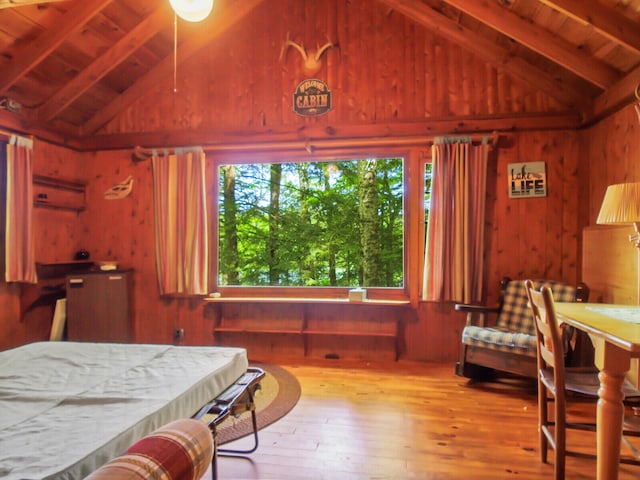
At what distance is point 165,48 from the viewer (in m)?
3.75

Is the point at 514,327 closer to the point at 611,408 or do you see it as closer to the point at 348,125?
the point at 611,408

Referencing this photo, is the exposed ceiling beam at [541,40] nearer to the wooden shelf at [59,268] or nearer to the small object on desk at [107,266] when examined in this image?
the small object on desk at [107,266]

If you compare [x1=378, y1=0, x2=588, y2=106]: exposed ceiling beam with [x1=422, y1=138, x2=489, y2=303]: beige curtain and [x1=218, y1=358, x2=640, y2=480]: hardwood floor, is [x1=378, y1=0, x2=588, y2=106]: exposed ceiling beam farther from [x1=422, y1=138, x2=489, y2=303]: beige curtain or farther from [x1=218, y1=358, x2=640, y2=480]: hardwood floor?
[x1=218, y1=358, x2=640, y2=480]: hardwood floor

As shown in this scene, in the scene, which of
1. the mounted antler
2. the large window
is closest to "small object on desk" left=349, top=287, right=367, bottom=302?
the large window

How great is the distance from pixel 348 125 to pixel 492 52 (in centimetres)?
144

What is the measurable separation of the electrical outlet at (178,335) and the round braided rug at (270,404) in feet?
3.66

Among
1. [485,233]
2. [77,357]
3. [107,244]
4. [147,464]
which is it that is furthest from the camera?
[107,244]

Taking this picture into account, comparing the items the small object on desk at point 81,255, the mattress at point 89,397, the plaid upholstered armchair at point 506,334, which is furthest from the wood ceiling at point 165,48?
the mattress at point 89,397

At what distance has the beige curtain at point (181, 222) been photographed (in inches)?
146

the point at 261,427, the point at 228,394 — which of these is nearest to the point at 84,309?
the point at 261,427

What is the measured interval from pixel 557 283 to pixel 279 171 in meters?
2.85

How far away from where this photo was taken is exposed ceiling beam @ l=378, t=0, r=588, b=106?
321 centimetres

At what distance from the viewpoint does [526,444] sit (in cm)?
203

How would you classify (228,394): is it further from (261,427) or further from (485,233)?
(485,233)
